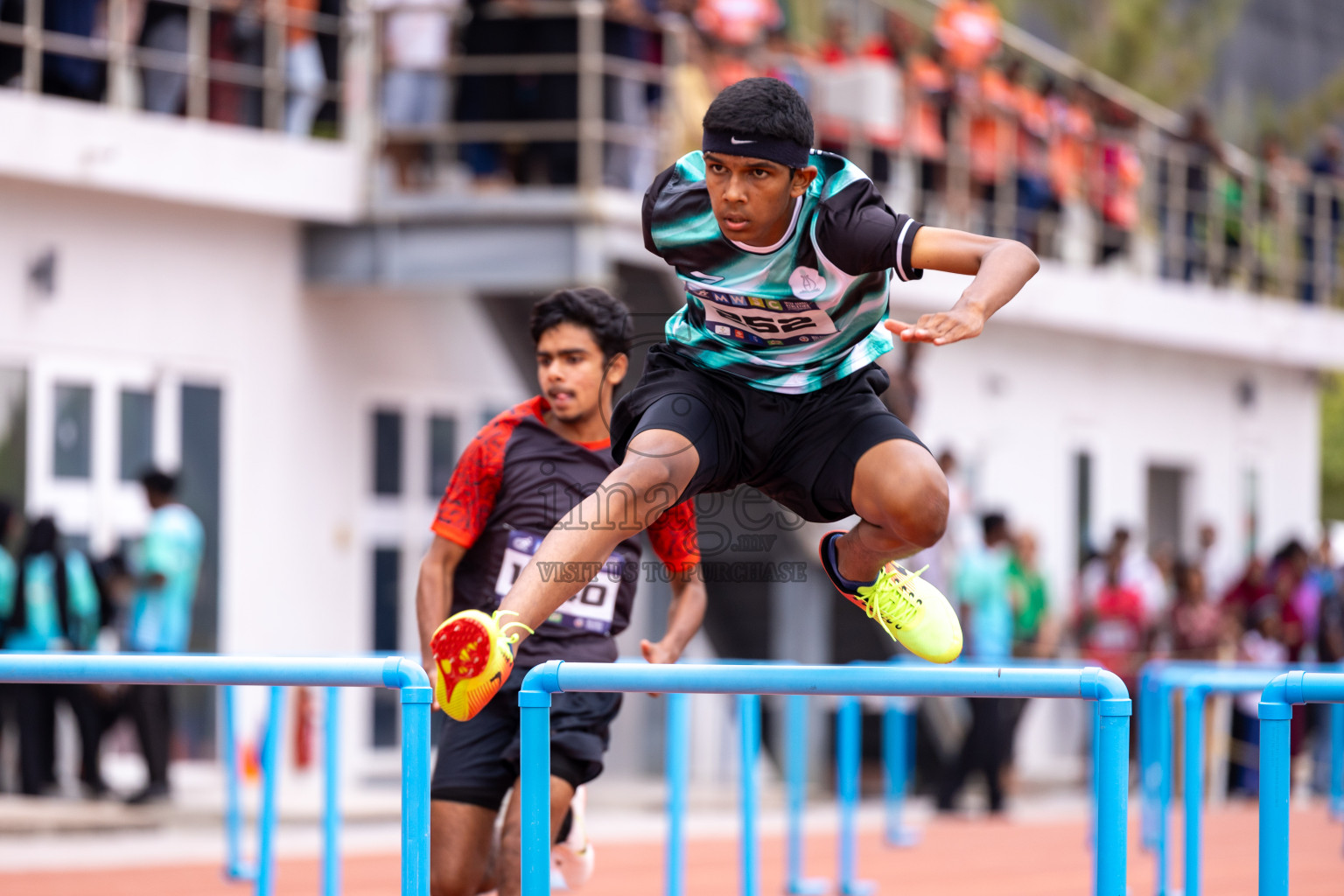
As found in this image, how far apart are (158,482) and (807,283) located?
813cm

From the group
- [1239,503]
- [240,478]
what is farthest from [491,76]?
[1239,503]

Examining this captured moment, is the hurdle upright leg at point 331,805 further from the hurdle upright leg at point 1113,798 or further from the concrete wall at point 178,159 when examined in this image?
the concrete wall at point 178,159

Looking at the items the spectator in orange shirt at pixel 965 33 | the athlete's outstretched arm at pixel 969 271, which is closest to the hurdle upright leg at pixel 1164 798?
the athlete's outstretched arm at pixel 969 271

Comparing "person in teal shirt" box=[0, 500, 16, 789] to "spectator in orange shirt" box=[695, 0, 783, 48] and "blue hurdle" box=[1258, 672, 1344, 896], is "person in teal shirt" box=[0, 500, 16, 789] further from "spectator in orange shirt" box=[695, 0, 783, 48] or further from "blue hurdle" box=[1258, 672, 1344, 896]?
"blue hurdle" box=[1258, 672, 1344, 896]

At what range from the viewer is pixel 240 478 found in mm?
14688

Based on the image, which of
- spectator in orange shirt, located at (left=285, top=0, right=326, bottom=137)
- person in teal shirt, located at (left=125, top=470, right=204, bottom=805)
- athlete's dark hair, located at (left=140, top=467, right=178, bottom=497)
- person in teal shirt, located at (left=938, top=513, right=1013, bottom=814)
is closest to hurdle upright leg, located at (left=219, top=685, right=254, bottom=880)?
person in teal shirt, located at (left=125, top=470, right=204, bottom=805)

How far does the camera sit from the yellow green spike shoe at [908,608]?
5.46m

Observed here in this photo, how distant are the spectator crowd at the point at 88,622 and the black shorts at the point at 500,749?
21.2 ft

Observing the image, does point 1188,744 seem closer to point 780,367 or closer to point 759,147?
point 780,367

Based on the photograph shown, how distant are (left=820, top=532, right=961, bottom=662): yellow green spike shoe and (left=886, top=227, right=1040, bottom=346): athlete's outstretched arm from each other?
1.07 metres

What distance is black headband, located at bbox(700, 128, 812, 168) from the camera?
4.83m

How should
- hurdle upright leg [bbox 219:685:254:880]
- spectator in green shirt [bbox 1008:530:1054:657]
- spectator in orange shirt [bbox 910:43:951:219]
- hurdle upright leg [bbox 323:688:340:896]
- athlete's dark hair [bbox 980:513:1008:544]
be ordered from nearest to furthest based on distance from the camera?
hurdle upright leg [bbox 323:688:340:896] → hurdle upright leg [bbox 219:685:254:880] → athlete's dark hair [bbox 980:513:1008:544] → spectator in green shirt [bbox 1008:530:1054:657] → spectator in orange shirt [bbox 910:43:951:219]

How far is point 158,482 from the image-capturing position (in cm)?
1234

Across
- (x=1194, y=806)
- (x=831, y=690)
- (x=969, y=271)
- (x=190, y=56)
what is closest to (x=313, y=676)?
(x=831, y=690)
